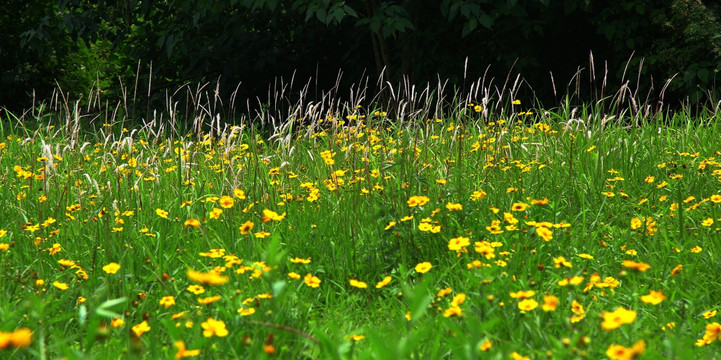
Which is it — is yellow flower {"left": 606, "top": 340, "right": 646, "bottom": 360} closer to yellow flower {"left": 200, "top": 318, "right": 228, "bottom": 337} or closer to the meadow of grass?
the meadow of grass

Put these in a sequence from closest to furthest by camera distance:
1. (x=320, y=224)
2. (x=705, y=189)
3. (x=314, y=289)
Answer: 1. (x=314, y=289)
2. (x=320, y=224)
3. (x=705, y=189)

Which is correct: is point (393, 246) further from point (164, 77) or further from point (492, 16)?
point (164, 77)

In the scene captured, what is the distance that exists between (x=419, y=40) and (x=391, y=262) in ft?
18.4

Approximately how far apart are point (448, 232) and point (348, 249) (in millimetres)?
394

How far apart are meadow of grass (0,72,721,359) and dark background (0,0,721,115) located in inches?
93.4

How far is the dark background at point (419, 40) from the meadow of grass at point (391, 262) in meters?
2.37

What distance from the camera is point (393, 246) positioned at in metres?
2.67

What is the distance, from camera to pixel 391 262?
2.64 meters

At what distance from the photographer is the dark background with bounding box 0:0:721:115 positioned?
20.5ft

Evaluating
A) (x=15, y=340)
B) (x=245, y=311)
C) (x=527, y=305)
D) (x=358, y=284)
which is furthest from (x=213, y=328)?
(x=527, y=305)

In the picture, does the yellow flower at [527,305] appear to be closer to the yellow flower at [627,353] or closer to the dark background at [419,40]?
the yellow flower at [627,353]

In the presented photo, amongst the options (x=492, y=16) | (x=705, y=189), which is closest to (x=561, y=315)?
(x=705, y=189)

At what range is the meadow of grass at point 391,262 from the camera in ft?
6.05

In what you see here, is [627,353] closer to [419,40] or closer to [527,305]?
[527,305]
